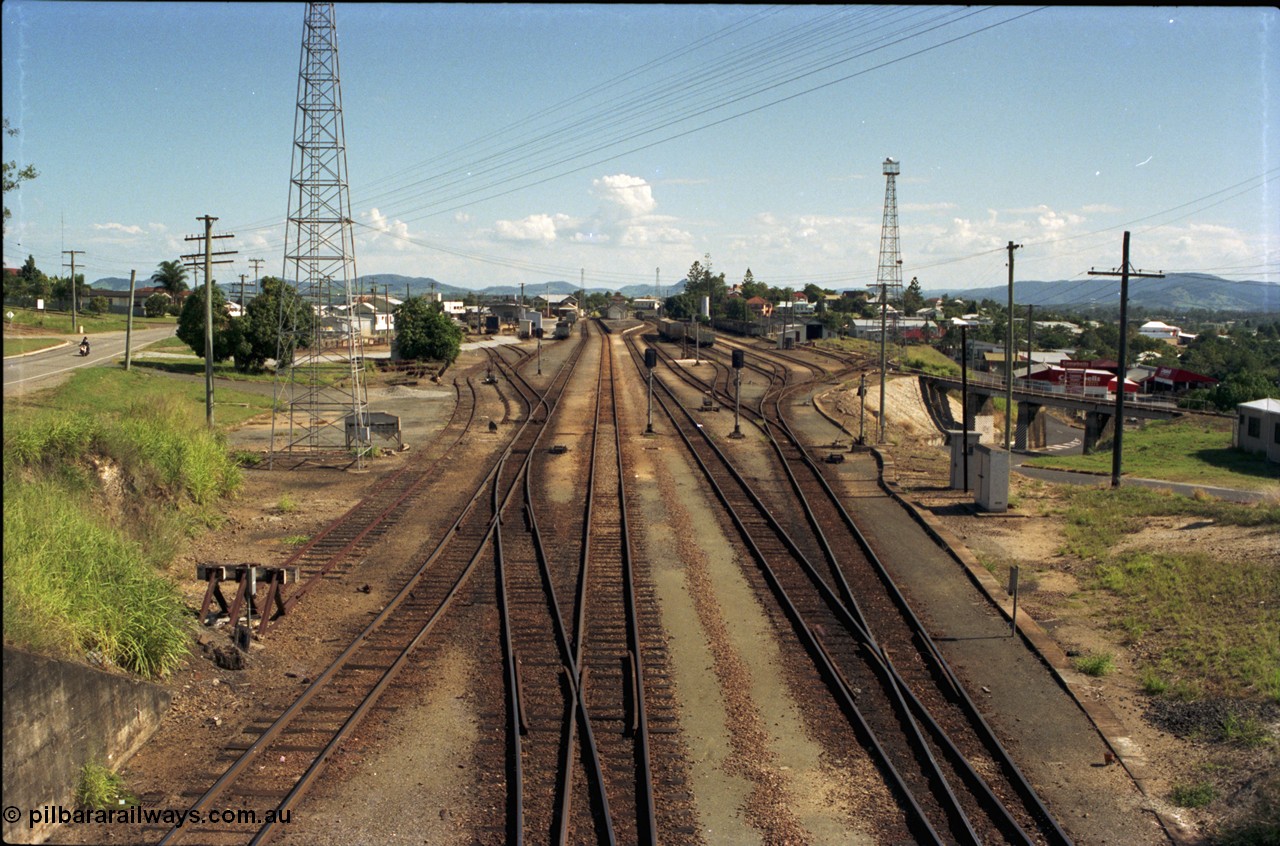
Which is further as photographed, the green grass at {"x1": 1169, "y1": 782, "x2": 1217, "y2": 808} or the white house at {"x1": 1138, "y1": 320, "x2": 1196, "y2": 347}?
the white house at {"x1": 1138, "y1": 320, "x2": 1196, "y2": 347}

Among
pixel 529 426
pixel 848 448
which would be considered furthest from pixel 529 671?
pixel 529 426

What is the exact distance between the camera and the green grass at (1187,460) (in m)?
33.1

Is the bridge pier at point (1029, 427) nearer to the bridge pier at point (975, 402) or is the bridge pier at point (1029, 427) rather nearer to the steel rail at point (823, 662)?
the bridge pier at point (975, 402)

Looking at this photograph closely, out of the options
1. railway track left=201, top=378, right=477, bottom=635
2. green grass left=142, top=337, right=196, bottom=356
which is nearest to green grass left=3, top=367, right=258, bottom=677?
railway track left=201, top=378, right=477, bottom=635

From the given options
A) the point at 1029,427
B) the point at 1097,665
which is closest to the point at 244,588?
the point at 1097,665

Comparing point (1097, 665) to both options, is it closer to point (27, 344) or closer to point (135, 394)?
point (135, 394)

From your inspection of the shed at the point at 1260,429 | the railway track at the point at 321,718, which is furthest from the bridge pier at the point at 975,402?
the railway track at the point at 321,718

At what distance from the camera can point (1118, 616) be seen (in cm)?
1485

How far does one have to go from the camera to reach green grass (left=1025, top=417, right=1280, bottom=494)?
3309 centimetres

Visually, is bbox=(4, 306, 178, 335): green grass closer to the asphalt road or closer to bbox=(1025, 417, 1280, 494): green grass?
the asphalt road

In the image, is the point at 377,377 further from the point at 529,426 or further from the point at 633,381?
the point at 529,426

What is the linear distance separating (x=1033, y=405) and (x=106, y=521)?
174ft

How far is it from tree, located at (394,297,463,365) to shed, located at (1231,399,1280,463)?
3919 cm

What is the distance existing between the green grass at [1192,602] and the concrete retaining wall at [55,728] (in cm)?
1160
